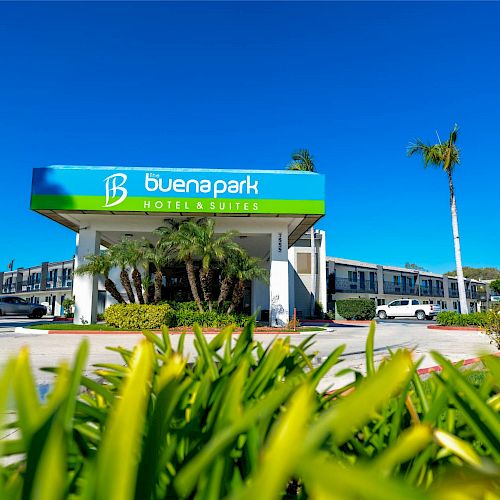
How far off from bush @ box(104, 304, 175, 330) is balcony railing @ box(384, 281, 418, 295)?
46.3 meters

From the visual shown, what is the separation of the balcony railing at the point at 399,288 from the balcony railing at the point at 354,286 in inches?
102

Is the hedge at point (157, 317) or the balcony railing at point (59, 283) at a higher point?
the balcony railing at point (59, 283)

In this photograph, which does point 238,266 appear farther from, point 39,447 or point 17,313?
point 17,313

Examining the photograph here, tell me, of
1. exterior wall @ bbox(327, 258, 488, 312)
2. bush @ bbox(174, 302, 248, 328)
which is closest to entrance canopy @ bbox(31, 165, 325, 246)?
bush @ bbox(174, 302, 248, 328)

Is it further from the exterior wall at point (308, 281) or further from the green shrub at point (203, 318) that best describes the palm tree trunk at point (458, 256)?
the green shrub at point (203, 318)

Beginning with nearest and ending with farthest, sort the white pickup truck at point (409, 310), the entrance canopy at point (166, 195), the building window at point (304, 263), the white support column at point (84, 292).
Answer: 1. the entrance canopy at point (166, 195)
2. the white support column at point (84, 292)
3. the building window at point (304, 263)
4. the white pickup truck at point (409, 310)

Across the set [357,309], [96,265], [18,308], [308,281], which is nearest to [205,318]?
[96,265]

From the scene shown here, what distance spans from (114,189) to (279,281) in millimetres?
10023

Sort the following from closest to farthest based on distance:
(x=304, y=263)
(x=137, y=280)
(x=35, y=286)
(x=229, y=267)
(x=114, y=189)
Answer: (x=114, y=189) < (x=229, y=267) < (x=137, y=280) < (x=304, y=263) < (x=35, y=286)

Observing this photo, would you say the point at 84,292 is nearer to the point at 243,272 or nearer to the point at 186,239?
the point at 186,239

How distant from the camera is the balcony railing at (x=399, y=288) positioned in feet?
196

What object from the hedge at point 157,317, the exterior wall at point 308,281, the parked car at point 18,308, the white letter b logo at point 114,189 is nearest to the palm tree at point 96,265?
the hedge at point 157,317

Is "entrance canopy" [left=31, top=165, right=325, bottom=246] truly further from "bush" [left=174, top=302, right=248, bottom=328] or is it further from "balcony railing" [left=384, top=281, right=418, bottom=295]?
"balcony railing" [left=384, top=281, right=418, bottom=295]

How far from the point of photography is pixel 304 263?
39.4 meters
